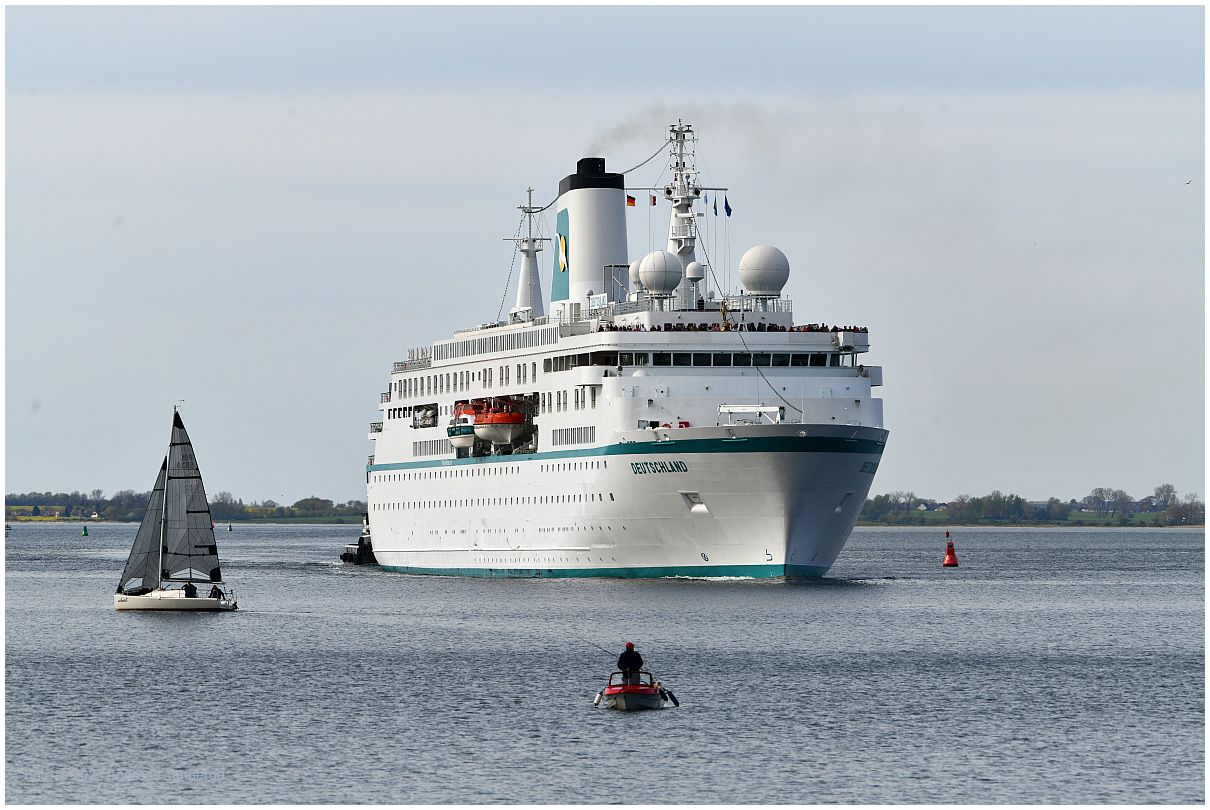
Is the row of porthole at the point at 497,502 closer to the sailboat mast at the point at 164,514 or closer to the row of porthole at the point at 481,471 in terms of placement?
the row of porthole at the point at 481,471

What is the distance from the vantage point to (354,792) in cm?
3897

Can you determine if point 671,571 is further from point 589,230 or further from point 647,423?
point 589,230

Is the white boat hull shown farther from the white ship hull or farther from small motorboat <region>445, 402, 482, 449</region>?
small motorboat <region>445, 402, 482, 449</region>

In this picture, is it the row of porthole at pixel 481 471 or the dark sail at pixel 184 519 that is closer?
the dark sail at pixel 184 519

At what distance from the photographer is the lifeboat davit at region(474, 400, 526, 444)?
92750 millimetres

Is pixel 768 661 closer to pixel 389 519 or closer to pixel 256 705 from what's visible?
pixel 256 705

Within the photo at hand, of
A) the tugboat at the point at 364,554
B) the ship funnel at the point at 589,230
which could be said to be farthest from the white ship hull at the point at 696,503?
the tugboat at the point at 364,554

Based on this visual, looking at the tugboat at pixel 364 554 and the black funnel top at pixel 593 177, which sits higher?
the black funnel top at pixel 593 177

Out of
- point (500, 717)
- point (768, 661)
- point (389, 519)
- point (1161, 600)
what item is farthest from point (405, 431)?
point (500, 717)

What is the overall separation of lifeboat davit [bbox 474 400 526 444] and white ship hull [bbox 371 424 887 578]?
5.53 feet

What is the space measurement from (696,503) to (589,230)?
2375 centimetres

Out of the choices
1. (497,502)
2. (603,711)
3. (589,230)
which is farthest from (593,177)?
(603,711)

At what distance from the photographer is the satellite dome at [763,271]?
87.3 m

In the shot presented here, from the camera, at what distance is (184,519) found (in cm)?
7681
